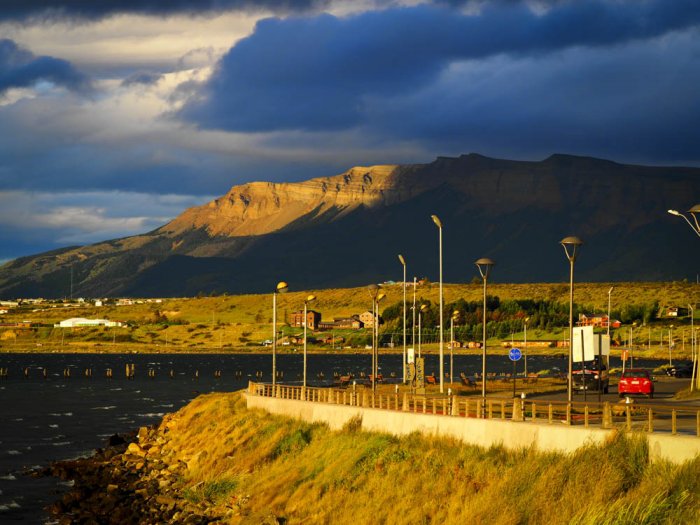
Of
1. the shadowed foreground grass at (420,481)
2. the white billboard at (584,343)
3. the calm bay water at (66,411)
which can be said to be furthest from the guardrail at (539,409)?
the calm bay water at (66,411)

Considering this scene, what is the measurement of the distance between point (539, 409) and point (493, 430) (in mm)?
3182

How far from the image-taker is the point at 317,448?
4100cm

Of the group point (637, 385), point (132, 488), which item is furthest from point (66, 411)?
point (637, 385)

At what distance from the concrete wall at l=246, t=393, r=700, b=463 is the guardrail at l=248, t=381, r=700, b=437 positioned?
2.42 feet

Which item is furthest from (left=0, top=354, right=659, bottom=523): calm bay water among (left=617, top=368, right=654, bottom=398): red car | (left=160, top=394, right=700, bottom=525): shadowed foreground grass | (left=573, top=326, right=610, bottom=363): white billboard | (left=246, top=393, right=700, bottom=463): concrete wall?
(left=617, top=368, right=654, bottom=398): red car

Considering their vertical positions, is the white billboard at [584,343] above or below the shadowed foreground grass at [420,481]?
above

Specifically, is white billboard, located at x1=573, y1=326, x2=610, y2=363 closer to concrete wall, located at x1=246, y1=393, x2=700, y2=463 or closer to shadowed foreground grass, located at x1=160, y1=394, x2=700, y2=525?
concrete wall, located at x1=246, y1=393, x2=700, y2=463

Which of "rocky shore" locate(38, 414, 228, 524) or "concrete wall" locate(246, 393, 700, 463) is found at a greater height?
"concrete wall" locate(246, 393, 700, 463)

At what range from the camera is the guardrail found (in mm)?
28297

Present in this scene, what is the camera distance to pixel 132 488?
46906mm

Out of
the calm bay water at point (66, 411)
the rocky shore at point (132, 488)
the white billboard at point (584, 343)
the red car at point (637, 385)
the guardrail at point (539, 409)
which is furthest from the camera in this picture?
the red car at point (637, 385)

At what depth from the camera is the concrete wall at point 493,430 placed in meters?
24.9

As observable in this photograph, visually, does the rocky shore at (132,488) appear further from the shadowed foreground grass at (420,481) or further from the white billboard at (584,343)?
the white billboard at (584,343)

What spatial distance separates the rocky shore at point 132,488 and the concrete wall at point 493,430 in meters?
6.31
